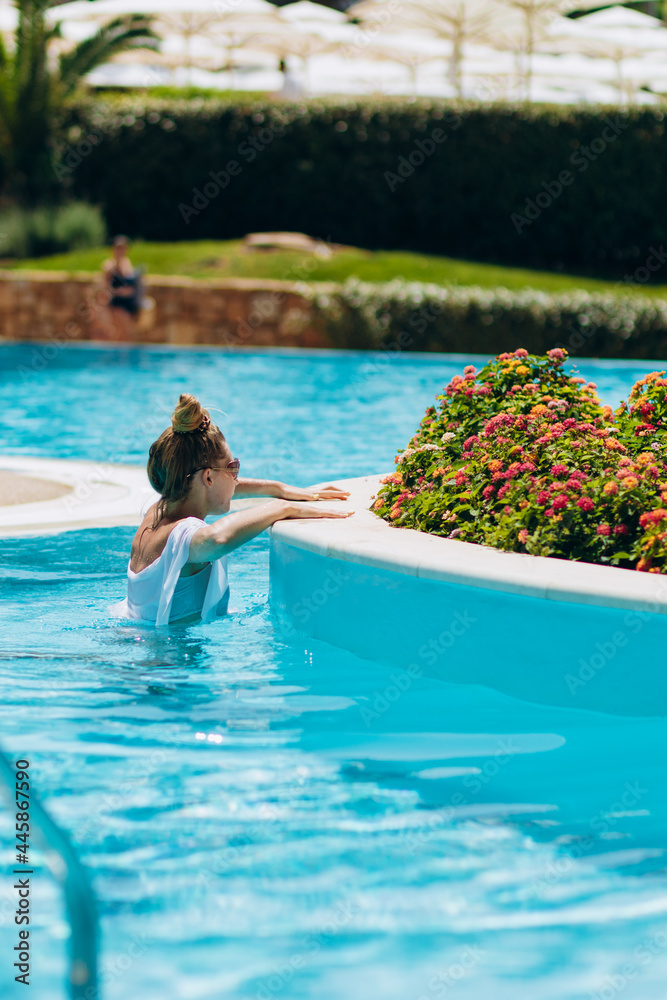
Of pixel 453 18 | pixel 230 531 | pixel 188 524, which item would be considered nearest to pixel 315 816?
pixel 230 531

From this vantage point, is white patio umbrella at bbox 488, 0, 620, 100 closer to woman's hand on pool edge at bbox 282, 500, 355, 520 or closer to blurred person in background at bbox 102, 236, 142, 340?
blurred person in background at bbox 102, 236, 142, 340

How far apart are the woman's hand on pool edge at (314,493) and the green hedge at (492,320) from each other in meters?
14.1

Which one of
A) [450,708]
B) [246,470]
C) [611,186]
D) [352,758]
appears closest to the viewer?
[352,758]

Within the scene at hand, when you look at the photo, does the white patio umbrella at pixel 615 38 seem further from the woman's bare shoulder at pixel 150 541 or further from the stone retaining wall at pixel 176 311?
the woman's bare shoulder at pixel 150 541

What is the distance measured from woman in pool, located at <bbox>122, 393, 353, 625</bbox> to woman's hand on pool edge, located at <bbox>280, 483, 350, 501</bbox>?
321mm

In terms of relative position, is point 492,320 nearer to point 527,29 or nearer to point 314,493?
point 527,29

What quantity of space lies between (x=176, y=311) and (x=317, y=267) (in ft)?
10.6

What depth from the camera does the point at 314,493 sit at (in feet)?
20.8

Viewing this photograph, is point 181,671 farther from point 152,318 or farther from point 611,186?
point 611,186

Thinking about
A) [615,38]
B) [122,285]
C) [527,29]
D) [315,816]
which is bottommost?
[315,816]

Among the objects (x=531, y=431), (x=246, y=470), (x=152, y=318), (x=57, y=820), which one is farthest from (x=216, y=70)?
(x=57, y=820)

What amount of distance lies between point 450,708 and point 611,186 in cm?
2210

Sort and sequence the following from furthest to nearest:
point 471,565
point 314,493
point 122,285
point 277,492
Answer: point 122,285 → point 314,493 → point 277,492 → point 471,565

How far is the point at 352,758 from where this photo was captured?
451cm
